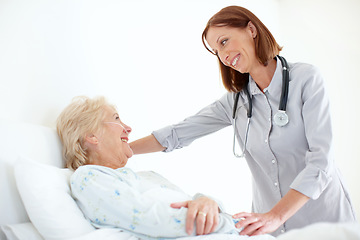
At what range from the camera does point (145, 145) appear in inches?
70.3

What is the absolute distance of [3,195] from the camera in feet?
3.69

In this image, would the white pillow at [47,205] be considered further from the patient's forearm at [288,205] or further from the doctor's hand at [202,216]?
the patient's forearm at [288,205]

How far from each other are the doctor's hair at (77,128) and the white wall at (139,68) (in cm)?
17

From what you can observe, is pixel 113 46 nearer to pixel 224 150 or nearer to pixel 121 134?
pixel 121 134

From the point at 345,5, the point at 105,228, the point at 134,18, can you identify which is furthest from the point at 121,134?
the point at 345,5

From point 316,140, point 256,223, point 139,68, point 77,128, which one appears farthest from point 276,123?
point 139,68

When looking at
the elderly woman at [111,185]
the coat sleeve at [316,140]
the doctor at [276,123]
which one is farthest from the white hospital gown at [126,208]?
the doctor at [276,123]

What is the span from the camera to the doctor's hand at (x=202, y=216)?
1076 millimetres

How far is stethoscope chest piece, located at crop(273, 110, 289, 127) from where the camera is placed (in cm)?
147

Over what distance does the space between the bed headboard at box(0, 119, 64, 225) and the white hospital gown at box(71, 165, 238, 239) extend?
20 centimetres

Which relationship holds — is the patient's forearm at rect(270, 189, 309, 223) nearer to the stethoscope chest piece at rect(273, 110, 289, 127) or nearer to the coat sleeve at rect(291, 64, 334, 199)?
the coat sleeve at rect(291, 64, 334, 199)

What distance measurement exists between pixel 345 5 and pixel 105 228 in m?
2.78

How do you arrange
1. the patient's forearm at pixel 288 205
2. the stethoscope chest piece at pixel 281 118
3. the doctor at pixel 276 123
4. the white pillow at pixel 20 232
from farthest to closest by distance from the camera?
1. the stethoscope chest piece at pixel 281 118
2. the doctor at pixel 276 123
3. the patient's forearm at pixel 288 205
4. the white pillow at pixel 20 232

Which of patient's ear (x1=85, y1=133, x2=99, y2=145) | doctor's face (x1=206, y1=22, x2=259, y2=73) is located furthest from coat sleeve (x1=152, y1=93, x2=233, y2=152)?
patient's ear (x1=85, y1=133, x2=99, y2=145)
